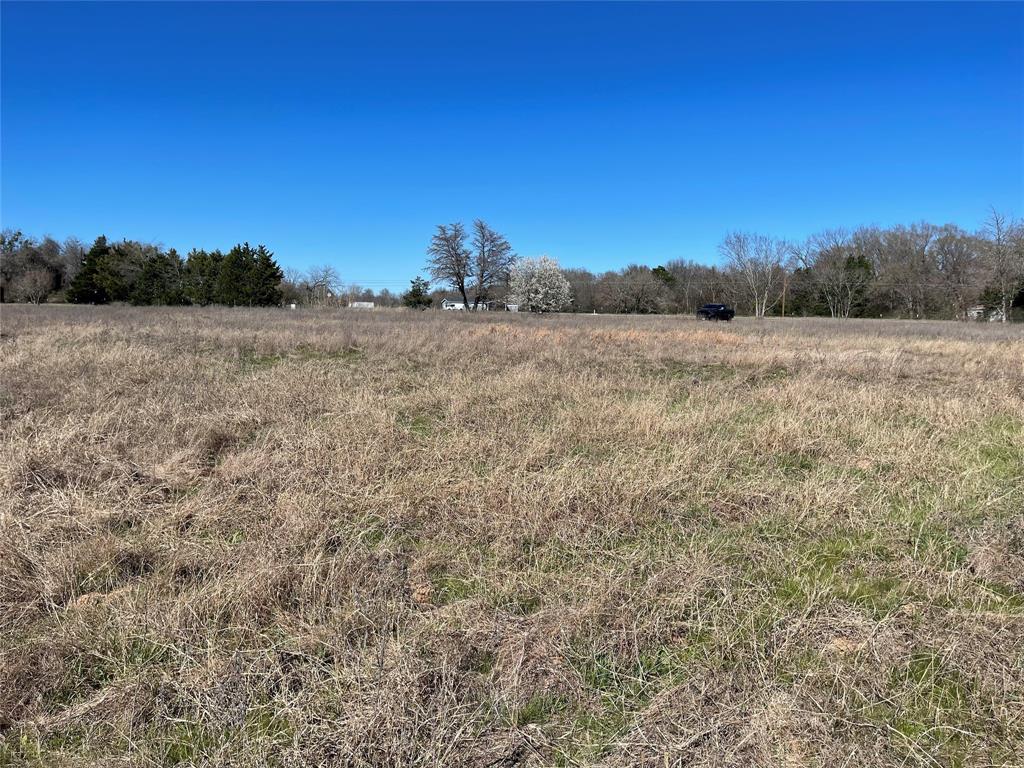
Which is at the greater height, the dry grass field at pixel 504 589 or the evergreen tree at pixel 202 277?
the evergreen tree at pixel 202 277

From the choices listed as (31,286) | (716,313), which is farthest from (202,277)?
(716,313)

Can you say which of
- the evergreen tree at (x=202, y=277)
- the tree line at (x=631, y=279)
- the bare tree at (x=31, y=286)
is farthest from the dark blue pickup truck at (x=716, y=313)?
the bare tree at (x=31, y=286)

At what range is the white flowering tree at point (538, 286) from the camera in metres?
61.0

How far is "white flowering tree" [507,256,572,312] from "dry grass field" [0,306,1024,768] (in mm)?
56430

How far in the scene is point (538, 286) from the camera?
61.1 m

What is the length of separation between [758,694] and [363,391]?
19.4 ft

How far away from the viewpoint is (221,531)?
3193 mm

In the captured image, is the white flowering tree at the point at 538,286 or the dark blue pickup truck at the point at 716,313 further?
the white flowering tree at the point at 538,286

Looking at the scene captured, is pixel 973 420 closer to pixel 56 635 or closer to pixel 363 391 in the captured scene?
pixel 363 391

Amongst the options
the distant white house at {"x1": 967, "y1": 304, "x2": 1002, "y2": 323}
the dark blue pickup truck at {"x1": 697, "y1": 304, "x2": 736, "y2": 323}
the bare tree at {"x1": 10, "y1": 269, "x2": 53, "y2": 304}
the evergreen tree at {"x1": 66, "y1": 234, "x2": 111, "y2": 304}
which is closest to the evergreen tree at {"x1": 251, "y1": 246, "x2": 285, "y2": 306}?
the evergreen tree at {"x1": 66, "y1": 234, "x2": 111, "y2": 304}

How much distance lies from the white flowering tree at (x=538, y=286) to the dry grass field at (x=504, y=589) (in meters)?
56.4

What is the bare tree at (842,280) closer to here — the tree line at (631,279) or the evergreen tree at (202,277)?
the tree line at (631,279)

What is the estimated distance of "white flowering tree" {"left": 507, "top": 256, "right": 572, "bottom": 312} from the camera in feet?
200

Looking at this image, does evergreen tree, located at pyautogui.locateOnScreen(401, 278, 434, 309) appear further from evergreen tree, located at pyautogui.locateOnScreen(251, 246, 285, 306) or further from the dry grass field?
the dry grass field
